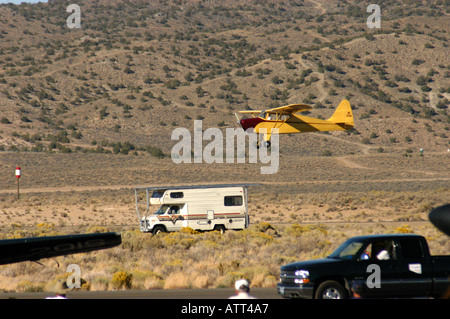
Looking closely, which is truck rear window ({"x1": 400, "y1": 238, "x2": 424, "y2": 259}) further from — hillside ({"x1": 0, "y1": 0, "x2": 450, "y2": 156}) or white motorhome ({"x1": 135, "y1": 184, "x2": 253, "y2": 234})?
hillside ({"x1": 0, "y1": 0, "x2": 450, "y2": 156})

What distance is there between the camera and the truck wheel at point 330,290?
40.9ft

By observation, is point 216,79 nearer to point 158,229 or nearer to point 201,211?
point 201,211

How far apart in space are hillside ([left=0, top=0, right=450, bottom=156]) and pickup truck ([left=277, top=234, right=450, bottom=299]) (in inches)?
2752

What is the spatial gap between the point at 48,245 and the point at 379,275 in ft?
24.1

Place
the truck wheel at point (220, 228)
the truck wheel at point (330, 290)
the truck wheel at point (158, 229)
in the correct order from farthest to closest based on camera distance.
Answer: the truck wheel at point (220, 228)
the truck wheel at point (158, 229)
the truck wheel at point (330, 290)

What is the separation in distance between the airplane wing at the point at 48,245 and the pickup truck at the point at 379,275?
5.68 meters

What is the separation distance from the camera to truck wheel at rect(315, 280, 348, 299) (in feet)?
40.9

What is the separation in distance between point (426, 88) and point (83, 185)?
2592 inches

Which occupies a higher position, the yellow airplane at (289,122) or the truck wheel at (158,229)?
the yellow airplane at (289,122)

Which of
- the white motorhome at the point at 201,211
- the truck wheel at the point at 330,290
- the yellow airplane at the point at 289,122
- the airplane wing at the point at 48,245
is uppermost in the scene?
the yellow airplane at the point at 289,122

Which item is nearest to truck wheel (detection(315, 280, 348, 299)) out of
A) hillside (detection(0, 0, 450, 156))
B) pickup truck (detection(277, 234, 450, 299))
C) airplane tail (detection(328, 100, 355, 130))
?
pickup truck (detection(277, 234, 450, 299))

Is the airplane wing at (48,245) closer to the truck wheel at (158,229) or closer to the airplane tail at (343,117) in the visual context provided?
the truck wheel at (158,229)

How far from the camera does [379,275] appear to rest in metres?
12.6

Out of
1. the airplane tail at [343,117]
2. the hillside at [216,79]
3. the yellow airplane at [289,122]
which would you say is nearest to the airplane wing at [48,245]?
the yellow airplane at [289,122]
